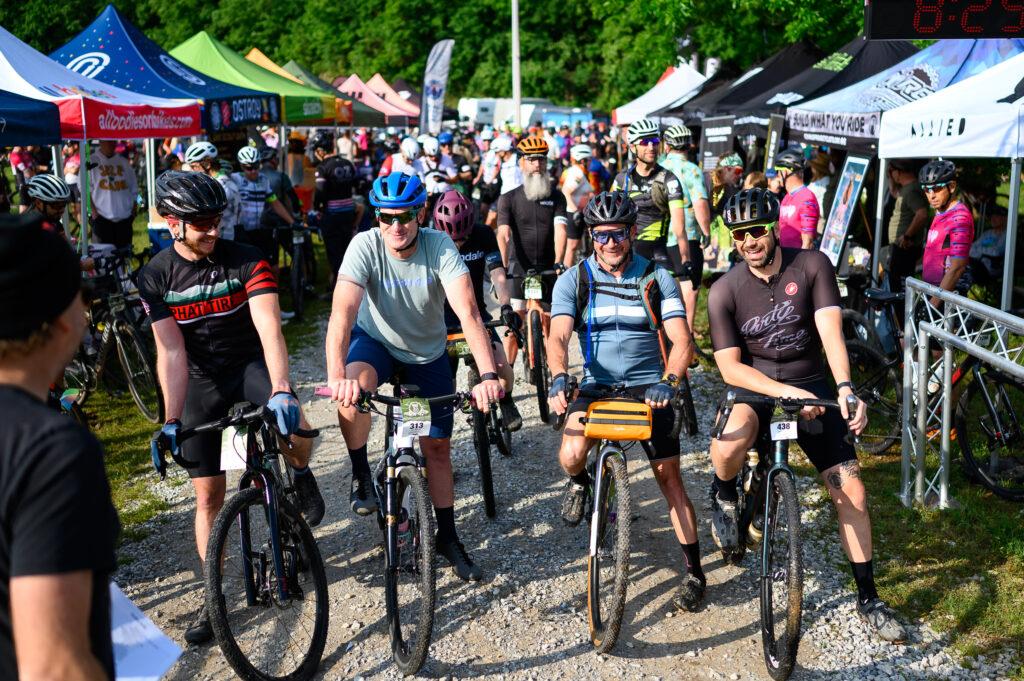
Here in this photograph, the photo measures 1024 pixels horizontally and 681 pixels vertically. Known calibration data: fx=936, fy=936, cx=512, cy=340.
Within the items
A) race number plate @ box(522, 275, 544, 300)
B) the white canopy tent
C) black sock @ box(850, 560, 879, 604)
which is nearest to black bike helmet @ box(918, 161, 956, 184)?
the white canopy tent

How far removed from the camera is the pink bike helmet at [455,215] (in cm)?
637

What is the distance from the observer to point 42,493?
1.60 m

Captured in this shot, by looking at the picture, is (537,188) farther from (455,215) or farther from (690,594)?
(690,594)

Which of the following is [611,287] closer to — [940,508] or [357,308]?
[357,308]

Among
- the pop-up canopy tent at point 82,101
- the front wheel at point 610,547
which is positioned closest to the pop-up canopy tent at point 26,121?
the pop-up canopy tent at point 82,101

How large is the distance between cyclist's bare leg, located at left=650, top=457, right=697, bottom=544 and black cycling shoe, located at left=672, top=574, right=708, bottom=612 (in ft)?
0.66

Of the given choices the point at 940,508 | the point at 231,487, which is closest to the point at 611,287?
the point at 940,508

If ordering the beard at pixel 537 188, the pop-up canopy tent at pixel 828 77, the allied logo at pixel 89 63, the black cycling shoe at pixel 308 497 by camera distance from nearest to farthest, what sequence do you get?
the black cycling shoe at pixel 308 497
the beard at pixel 537 188
the allied logo at pixel 89 63
the pop-up canopy tent at pixel 828 77

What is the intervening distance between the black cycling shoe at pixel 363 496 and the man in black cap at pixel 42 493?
3.11m

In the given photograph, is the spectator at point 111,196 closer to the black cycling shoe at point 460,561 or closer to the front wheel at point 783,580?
the black cycling shoe at point 460,561

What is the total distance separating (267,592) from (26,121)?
5.07m

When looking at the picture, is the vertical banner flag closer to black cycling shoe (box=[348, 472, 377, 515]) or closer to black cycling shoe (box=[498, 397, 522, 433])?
black cycling shoe (box=[498, 397, 522, 433])

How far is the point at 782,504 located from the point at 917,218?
575 cm

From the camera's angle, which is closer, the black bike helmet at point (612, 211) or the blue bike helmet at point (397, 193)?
the blue bike helmet at point (397, 193)
